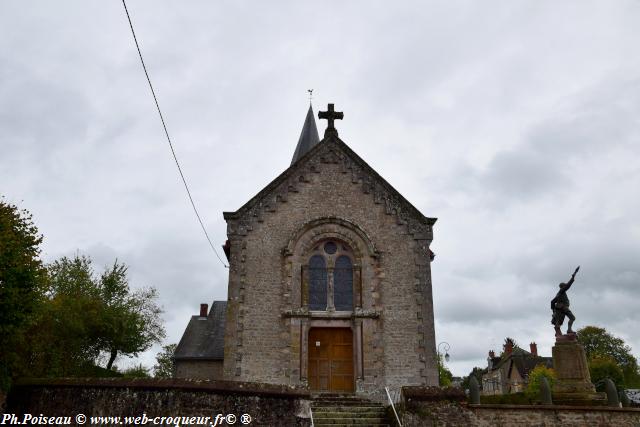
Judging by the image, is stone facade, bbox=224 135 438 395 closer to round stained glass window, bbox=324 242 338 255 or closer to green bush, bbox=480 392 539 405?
round stained glass window, bbox=324 242 338 255

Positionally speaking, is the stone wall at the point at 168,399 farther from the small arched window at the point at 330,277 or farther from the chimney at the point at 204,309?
the chimney at the point at 204,309

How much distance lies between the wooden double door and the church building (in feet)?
0.12

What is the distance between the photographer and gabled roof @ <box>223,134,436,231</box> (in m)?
20.0

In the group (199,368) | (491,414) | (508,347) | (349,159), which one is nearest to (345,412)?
(491,414)

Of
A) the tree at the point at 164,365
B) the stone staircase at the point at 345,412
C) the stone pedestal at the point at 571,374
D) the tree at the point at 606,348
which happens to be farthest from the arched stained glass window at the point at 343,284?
the tree at the point at 606,348

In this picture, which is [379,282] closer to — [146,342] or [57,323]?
[57,323]

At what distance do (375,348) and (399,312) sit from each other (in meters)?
1.55

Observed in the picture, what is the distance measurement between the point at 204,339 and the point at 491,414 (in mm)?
16409

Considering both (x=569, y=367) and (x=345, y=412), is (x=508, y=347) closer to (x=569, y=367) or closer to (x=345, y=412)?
(x=569, y=367)

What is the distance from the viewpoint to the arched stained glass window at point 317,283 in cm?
1933

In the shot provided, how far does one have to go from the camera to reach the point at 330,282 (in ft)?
64.0

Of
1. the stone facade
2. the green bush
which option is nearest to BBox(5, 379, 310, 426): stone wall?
the stone facade

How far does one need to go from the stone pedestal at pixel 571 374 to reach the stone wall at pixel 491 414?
2274mm

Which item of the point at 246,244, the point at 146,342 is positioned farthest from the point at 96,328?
the point at 246,244
